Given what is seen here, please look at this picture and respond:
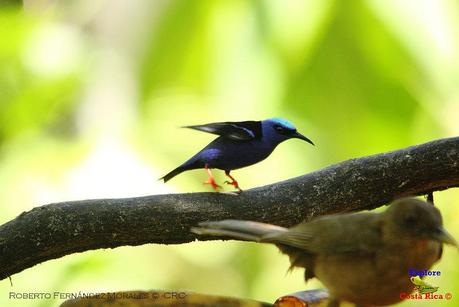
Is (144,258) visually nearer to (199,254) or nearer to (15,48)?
(199,254)

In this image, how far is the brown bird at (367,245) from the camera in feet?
7.22

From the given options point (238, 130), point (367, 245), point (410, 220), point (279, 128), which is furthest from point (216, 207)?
point (410, 220)

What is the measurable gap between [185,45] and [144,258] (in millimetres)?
1468

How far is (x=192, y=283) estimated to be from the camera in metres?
5.62

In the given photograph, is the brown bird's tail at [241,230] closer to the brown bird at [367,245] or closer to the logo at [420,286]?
the brown bird at [367,245]

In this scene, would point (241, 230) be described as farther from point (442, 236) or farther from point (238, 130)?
point (238, 130)

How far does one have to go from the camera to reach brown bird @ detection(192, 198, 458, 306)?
2.20 meters

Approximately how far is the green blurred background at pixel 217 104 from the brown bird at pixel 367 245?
2.08 meters

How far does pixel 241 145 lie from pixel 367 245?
1.17m

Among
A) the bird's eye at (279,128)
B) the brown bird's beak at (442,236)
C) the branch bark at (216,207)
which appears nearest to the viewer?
the brown bird's beak at (442,236)

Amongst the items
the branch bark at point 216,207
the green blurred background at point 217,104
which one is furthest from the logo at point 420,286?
the green blurred background at point 217,104

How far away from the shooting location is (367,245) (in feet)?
7.50

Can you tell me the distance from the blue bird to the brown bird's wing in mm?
974

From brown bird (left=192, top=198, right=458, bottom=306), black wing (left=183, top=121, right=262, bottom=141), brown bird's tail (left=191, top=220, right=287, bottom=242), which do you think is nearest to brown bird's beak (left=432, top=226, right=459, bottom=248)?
brown bird (left=192, top=198, right=458, bottom=306)
